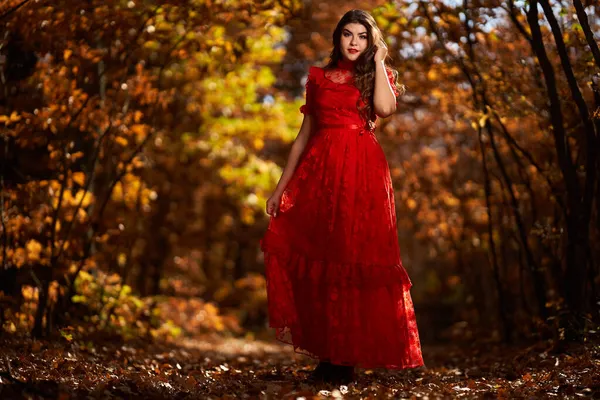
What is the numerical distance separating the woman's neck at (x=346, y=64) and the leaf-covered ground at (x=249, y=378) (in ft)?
5.89

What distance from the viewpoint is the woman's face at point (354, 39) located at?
399 cm

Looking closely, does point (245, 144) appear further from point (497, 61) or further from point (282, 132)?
point (497, 61)

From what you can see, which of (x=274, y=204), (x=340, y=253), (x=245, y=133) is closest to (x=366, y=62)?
(x=274, y=204)

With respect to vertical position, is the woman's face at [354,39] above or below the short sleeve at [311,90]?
above

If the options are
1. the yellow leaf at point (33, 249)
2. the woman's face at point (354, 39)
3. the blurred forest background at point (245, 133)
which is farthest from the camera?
the yellow leaf at point (33, 249)

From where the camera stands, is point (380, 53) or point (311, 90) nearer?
point (380, 53)

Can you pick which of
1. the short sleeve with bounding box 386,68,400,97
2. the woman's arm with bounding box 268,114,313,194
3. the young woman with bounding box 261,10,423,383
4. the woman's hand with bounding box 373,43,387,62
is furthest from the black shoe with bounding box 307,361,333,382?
the woman's hand with bounding box 373,43,387,62

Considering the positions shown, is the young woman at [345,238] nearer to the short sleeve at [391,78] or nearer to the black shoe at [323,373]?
the black shoe at [323,373]

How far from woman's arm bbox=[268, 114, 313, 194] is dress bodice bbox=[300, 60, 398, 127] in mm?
101

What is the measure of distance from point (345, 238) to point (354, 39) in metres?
1.12

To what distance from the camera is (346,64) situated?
4078 mm

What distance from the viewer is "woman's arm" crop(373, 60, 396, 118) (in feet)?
12.8

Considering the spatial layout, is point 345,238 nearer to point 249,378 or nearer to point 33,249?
point 249,378

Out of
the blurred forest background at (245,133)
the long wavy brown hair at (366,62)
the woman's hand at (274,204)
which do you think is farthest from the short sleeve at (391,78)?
the blurred forest background at (245,133)
